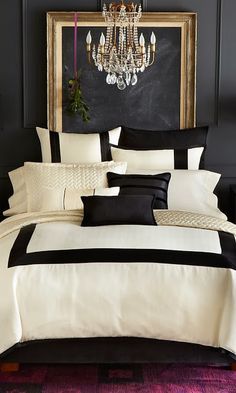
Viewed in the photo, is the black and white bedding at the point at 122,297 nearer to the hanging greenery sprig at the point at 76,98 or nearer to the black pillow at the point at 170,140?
the black pillow at the point at 170,140

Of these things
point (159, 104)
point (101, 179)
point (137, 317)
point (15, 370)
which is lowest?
A: point (15, 370)

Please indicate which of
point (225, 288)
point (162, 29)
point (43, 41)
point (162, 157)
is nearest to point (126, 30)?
point (162, 29)

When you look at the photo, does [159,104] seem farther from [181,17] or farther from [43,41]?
[43,41]

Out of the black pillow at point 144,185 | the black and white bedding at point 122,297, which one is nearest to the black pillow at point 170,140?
the black pillow at point 144,185

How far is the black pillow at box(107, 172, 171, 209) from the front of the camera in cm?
453

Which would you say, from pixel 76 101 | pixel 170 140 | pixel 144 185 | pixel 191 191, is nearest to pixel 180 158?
pixel 170 140

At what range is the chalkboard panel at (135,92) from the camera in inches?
208

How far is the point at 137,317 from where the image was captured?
10.8ft

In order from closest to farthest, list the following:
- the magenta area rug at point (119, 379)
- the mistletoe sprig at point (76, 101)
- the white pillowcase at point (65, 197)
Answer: the magenta area rug at point (119, 379), the white pillowcase at point (65, 197), the mistletoe sprig at point (76, 101)

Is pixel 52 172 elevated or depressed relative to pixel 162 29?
depressed

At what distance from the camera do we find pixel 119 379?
11.2 feet

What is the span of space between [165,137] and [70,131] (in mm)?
773

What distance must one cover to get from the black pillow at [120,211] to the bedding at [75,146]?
942 millimetres

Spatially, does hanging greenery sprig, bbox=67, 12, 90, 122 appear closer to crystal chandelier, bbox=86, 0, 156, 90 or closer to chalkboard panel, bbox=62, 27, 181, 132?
chalkboard panel, bbox=62, 27, 181, 132
